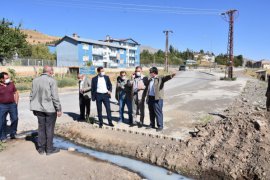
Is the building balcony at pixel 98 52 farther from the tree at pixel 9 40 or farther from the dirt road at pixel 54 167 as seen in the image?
the dirt road at pixel 54 167

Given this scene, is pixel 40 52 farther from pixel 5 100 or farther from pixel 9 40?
pixel 5 100

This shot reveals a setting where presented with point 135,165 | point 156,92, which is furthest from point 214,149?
point 156,92

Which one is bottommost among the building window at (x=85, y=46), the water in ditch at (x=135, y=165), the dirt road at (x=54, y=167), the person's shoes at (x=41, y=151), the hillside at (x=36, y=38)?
the water in ditch at (x=135, y=165)

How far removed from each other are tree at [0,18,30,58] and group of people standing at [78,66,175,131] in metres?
31.1

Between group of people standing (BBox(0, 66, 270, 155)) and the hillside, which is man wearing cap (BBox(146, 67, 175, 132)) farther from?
the hillside

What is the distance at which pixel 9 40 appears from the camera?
3844 centimetres

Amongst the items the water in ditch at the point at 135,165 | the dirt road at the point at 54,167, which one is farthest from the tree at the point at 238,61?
the dirt road at the point at 54,167

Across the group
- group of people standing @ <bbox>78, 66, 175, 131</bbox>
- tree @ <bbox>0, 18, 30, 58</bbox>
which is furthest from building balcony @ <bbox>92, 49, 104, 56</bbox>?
group of people standing @ <bbox>78, 66, 175, 131</bbox>

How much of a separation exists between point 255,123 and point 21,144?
5.32 meters

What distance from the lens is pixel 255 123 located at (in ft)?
22.5

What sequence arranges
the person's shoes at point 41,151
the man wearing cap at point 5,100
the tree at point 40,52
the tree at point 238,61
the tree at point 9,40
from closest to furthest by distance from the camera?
the person's shoes at point 41,151 < the man wearing cap at point 5,100 < the tree at point 9,40 < the tree at point 40,52 < the tree at point 238,61

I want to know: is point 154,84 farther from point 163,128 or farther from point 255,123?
point 255,123

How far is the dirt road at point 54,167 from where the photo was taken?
5.63m

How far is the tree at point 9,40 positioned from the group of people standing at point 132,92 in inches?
1226
